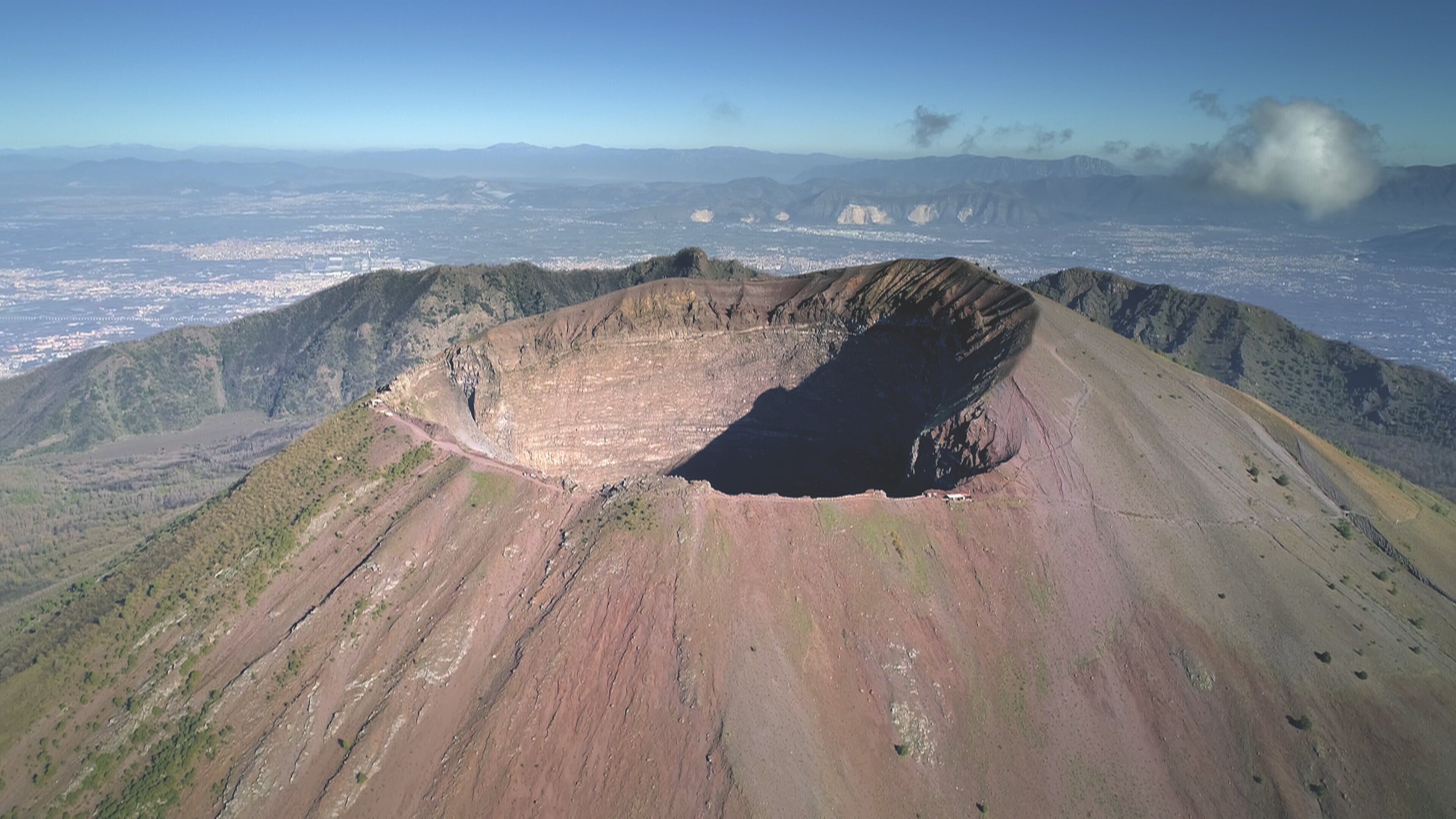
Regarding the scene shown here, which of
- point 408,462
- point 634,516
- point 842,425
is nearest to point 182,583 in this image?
point 408,462

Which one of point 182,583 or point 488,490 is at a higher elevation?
point 488,490

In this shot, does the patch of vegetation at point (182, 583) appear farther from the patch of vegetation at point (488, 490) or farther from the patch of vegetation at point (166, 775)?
the patch of vegetation at point (488, 490)

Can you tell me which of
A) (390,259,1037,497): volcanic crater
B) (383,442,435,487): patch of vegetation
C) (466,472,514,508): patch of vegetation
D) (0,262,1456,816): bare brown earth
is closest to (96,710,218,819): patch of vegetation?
(0,262,1456,816): bare brown earth

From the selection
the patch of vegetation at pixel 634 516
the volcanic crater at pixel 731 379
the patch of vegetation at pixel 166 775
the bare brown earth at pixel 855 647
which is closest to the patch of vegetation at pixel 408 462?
the bare brown earth at pixel 855 647

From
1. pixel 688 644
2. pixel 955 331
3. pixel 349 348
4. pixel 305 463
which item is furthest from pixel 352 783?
pixel 349 348

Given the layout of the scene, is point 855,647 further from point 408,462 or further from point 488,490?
point 408,462

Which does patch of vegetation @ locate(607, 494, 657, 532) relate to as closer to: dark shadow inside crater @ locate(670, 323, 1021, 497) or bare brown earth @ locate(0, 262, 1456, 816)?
bare brown earth @ locate(0, 262, 1456, 816)

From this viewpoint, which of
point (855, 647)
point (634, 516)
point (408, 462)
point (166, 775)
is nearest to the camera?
point (166, 775)
